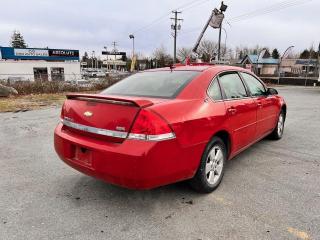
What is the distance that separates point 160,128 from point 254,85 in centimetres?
273

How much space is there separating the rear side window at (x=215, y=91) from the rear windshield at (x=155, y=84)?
0.85 ft

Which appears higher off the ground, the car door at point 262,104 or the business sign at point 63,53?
the business sign at point 63,53

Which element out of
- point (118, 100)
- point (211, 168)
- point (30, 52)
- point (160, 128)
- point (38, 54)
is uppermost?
point (30, 52)

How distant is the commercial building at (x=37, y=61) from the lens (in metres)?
43.3

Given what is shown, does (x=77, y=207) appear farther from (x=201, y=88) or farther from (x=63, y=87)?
(x=63, y=87)

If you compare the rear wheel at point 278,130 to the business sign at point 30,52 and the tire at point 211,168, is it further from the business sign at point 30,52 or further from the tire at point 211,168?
the business sign at point 30,52

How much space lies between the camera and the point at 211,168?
12.0 feet

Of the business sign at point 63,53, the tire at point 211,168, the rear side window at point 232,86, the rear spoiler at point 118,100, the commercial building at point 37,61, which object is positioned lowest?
the tire at point 211,168

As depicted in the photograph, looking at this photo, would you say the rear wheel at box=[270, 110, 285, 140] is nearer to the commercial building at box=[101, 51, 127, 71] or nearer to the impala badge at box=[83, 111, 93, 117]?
the impala badge at box=[83, 111, 93, 117]

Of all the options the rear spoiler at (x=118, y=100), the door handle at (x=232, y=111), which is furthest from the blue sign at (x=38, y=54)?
the door handle at (x=232, y=111)

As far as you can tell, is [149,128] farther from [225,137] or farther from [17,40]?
[17,40]

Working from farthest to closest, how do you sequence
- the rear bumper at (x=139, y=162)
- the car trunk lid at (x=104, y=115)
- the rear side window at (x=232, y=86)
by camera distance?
the rear side window at (x=232, y=86), the car trunk lid at (x=104, y=115), the rear bumper at (x=139, y=162)

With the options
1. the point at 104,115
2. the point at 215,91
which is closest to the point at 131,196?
the point at 104,115

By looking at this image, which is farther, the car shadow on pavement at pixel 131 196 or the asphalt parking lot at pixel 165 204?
the car shadow on pavement at pixel 131 196
